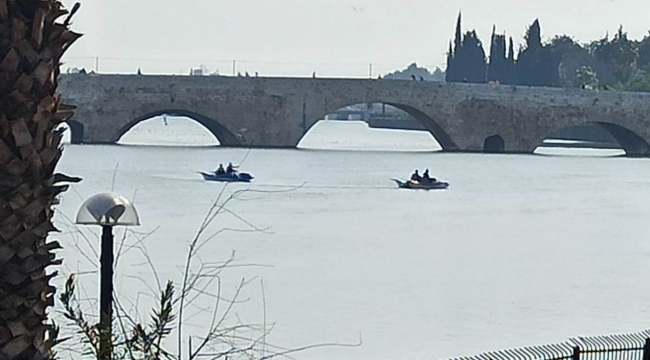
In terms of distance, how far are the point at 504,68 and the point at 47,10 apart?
7501cm

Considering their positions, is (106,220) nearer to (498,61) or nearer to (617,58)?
(498,61)

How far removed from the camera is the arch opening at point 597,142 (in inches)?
2304

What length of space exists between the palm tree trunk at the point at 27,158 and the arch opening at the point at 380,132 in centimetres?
4999

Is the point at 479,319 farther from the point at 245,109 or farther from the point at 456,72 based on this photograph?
the point at 456,72

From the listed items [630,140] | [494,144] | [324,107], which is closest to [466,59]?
[630,140]

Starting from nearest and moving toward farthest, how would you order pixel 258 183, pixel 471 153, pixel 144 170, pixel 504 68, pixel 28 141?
pixel 28 141 → pixel 258 183 → pixel 144 170 → pixel 471 153 → pixel 504 68

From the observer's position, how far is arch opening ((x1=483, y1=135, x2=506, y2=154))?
57.0m

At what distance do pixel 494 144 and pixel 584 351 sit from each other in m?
50.4

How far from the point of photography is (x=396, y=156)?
53031 mm

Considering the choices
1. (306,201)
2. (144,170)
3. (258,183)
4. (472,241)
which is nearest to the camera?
(472,241)

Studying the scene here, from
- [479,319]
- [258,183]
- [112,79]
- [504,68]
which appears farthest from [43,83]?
[504,68]

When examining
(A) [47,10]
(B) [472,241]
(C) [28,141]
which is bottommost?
(B) [472,241]

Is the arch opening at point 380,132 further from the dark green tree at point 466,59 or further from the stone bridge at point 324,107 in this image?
the dark green tree at point 466,59

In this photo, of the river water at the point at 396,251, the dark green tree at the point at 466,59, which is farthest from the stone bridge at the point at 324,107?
the dark green tree at the point at 466,59
